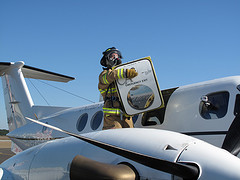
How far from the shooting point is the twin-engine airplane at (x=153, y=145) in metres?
2.24

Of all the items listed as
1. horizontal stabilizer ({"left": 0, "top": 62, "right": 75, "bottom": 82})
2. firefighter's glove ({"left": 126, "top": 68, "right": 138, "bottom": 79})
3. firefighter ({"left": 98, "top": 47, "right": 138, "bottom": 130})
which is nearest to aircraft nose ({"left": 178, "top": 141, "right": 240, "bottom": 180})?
firefighter's glove ({"left": 126, "top": 68, "right": 138, "bottom": 79})

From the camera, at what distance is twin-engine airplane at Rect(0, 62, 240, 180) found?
7.36 ft

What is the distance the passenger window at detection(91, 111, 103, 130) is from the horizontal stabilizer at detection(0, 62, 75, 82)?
627 centimetres

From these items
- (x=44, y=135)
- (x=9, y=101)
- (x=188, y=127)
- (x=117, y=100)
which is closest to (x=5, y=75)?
(x=9, y=101)

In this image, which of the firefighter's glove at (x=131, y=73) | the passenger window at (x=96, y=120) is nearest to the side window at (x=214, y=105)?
the firefighter's glove at (x=131, y=73)

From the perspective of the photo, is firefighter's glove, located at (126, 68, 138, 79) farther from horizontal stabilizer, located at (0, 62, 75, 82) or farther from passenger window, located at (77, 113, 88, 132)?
horizontal stabilizer, located at (0, 62, 75, 82)

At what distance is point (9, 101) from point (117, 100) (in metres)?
7.80

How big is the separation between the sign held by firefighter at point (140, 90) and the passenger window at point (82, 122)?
8.46ft

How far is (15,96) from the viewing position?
35.5ft

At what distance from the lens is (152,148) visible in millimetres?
2475

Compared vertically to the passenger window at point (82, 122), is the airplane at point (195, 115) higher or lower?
higher

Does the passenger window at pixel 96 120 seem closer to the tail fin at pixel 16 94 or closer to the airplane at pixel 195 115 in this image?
the airplane at pixel 195 115

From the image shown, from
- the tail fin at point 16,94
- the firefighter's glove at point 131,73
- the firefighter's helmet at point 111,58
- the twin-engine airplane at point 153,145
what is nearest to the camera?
the twin-engine airplane at point 153,145

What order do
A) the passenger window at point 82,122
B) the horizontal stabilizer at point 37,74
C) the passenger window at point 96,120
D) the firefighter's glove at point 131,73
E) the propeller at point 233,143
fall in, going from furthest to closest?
the horizontal stabilizer at point 37,74, the passenger window at point 82,122, the passenger window at point 96,120, the firefighter's glove at point 131,73, the propeller at point 233,143
